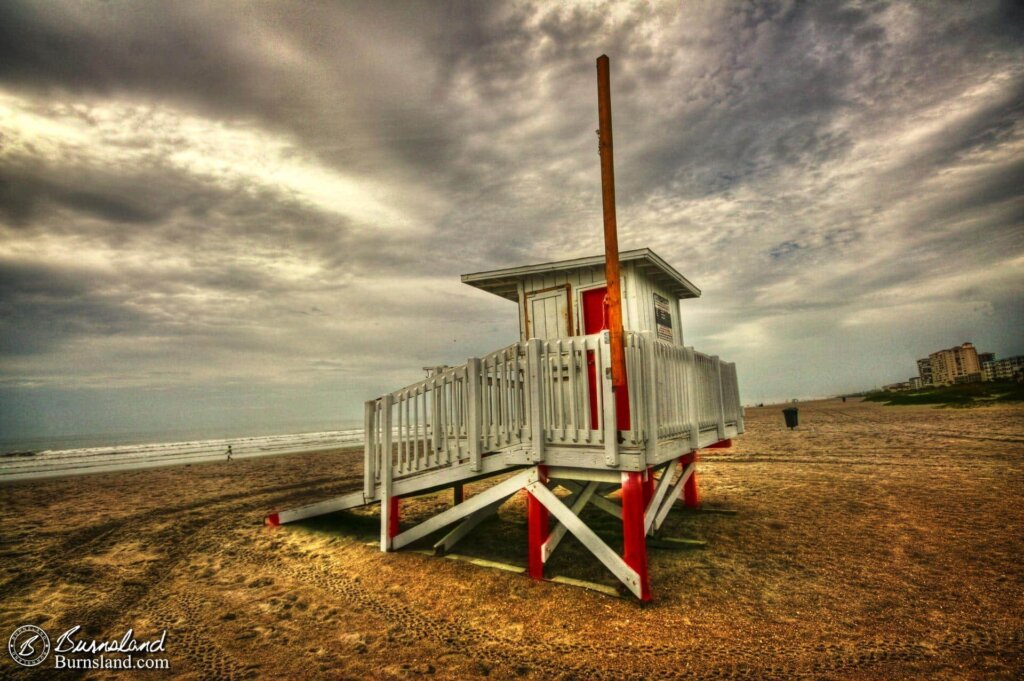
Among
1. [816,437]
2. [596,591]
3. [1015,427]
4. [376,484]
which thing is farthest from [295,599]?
[1015,427]

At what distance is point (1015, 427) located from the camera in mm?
20219

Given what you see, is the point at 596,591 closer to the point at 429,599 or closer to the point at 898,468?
the point at 429,599

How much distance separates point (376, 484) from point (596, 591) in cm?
420

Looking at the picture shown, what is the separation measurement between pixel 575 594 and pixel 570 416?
2126 mm

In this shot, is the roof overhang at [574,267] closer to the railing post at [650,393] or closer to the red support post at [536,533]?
the railing post at [650,393]

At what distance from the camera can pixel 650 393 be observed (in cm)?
568

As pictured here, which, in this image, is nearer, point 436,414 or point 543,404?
point 543,404

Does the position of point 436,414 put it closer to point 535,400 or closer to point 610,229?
point 535,400

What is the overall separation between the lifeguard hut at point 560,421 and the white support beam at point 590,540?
13 mm

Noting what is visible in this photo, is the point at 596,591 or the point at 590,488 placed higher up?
the point at 590,488

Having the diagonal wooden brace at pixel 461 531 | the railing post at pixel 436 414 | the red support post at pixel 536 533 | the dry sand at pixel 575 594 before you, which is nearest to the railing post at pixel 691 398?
the dry sand at pixel 575 594

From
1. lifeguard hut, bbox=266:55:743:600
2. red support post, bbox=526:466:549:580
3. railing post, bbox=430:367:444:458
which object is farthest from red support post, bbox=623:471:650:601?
railing post, bbox=430:367:444:458

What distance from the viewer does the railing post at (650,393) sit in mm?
5582

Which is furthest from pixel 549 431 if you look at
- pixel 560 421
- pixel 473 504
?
pixel 473 504
